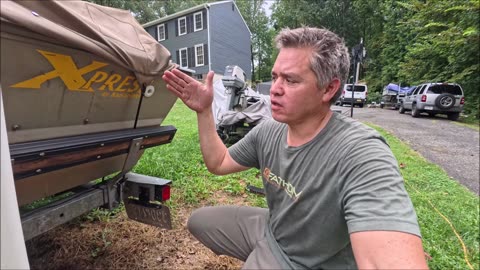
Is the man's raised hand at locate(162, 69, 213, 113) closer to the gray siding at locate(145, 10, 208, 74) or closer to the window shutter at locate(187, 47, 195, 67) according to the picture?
the gray siding at locate(145, 10, 208, 74)

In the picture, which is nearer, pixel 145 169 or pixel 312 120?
pixel 312 120

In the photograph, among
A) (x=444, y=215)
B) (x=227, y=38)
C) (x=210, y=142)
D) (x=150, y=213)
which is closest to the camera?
(x=210, y=142)

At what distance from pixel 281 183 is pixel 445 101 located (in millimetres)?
15635

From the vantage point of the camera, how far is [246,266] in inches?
66.2

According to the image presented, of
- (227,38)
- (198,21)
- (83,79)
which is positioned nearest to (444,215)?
(83,79)

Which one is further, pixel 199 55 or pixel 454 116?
pixel 199 55

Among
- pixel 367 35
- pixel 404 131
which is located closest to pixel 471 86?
pixel 404 131

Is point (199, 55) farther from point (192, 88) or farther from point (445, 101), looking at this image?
point (192, 88)

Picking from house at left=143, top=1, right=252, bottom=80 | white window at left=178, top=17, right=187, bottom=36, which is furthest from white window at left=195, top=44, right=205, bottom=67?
white window at left=178, top=17, right=187, bottom=36

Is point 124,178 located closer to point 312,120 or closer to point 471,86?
point 312,120

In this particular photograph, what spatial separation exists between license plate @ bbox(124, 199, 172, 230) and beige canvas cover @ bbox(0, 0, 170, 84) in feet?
3.36

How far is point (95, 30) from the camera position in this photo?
172cm

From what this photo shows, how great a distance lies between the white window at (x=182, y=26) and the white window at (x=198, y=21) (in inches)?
39.7

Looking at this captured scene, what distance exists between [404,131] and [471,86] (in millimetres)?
8417
